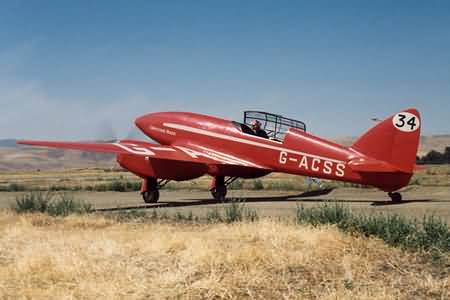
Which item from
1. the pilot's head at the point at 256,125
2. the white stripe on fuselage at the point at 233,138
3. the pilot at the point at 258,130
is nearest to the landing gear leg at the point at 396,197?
the white stripe on fuselage at the point at 233,138

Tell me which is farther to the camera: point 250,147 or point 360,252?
point 250,147

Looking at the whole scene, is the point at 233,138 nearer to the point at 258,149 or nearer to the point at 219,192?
the point at 258,149

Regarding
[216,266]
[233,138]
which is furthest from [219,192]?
[216,266]

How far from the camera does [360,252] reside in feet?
25.9

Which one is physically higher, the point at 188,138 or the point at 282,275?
the point at 188,138

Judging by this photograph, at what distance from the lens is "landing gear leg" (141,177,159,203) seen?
20094mm

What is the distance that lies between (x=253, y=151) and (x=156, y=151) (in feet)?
11.3

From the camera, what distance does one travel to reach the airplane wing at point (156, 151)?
19.3 metres

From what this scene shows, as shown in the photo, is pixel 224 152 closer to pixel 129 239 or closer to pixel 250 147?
pixel 250 147

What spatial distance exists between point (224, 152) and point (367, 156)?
5.34m

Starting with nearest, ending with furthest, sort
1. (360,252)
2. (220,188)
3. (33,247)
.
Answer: (360,252) < (33,247) < (220,188)

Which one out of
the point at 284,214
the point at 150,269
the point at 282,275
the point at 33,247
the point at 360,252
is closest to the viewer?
the point at 282,275

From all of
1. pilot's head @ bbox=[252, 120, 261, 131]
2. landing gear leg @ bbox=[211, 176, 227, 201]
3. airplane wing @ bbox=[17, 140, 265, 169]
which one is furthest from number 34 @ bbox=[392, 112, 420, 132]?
landing gear leg @ bbox=[211, 176, 227, 201]

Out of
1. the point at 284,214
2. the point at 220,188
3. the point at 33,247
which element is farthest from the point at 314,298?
the point at 220,188
